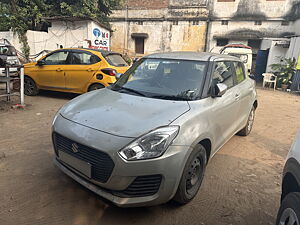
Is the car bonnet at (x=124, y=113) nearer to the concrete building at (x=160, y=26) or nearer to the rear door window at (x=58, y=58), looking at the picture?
the rear door window at (x=58, y=58)

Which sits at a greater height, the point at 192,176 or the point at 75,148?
the point at 75,148

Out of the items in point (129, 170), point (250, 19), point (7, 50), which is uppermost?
point (250, 19)

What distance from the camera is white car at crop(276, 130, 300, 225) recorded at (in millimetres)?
→ 1564

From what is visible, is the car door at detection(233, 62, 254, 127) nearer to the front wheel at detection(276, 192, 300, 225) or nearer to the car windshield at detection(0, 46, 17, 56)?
the front wheel at detection(276, 192, 300, 225)

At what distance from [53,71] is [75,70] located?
30.2 inches

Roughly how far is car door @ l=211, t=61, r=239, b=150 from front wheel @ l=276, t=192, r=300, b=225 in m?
1.19

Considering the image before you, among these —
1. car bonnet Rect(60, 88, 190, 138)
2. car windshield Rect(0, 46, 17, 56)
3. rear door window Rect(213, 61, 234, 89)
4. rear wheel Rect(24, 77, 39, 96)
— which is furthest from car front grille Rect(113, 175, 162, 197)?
car windshield Rect(0, 46, 17, 56)

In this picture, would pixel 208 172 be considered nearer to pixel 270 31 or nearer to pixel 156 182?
pixel 156 182

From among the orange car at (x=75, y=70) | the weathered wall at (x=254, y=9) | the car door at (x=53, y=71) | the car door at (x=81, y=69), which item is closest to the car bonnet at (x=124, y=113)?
the orange car at (x=75, y=70)

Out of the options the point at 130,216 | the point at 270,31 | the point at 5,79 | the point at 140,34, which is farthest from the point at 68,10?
the point at 270,31

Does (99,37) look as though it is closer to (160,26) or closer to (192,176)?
(160,26)

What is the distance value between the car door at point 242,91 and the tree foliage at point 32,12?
13.1 metres

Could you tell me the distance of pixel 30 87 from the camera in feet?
23.6

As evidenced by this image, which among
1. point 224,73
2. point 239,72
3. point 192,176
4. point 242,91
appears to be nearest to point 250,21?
point 239,72
